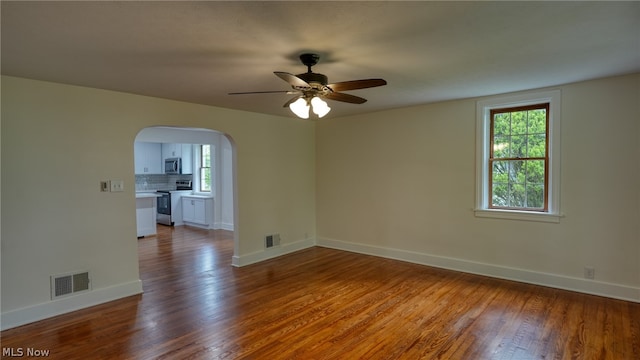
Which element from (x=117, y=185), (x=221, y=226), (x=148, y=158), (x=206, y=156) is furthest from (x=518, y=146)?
(x=148, y=158)

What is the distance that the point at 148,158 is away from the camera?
990 cm

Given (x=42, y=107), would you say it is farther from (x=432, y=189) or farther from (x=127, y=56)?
(x=432, y=189)

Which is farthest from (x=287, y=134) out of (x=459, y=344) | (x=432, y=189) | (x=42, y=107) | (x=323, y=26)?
(x=459, y=344)

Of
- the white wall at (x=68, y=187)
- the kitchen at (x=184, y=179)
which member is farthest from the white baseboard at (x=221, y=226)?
the white wall at (x=68, y=187)

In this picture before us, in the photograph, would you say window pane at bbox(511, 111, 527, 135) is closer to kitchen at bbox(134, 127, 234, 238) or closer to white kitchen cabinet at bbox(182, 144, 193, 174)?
kitchen at bbox(134, 127, 234, 238)

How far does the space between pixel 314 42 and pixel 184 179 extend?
26.6 ft

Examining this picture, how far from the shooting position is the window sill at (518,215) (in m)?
3.99

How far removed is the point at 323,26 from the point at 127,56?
1.60 metres

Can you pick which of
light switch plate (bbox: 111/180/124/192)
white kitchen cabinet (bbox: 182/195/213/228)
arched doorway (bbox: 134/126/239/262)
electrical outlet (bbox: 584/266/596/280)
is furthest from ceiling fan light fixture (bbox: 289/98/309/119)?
white kitchen cabinet (bbox: 182/195/213/228)

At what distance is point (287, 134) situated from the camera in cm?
579

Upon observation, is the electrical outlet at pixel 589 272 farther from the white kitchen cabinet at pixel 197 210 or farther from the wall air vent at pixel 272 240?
the white kitchen cabinet at pixel 197 210

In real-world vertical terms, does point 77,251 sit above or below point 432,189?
below

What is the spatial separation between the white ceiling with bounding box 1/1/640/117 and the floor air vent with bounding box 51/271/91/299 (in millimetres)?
1980

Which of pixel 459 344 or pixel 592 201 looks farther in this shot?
pixel 592 201
